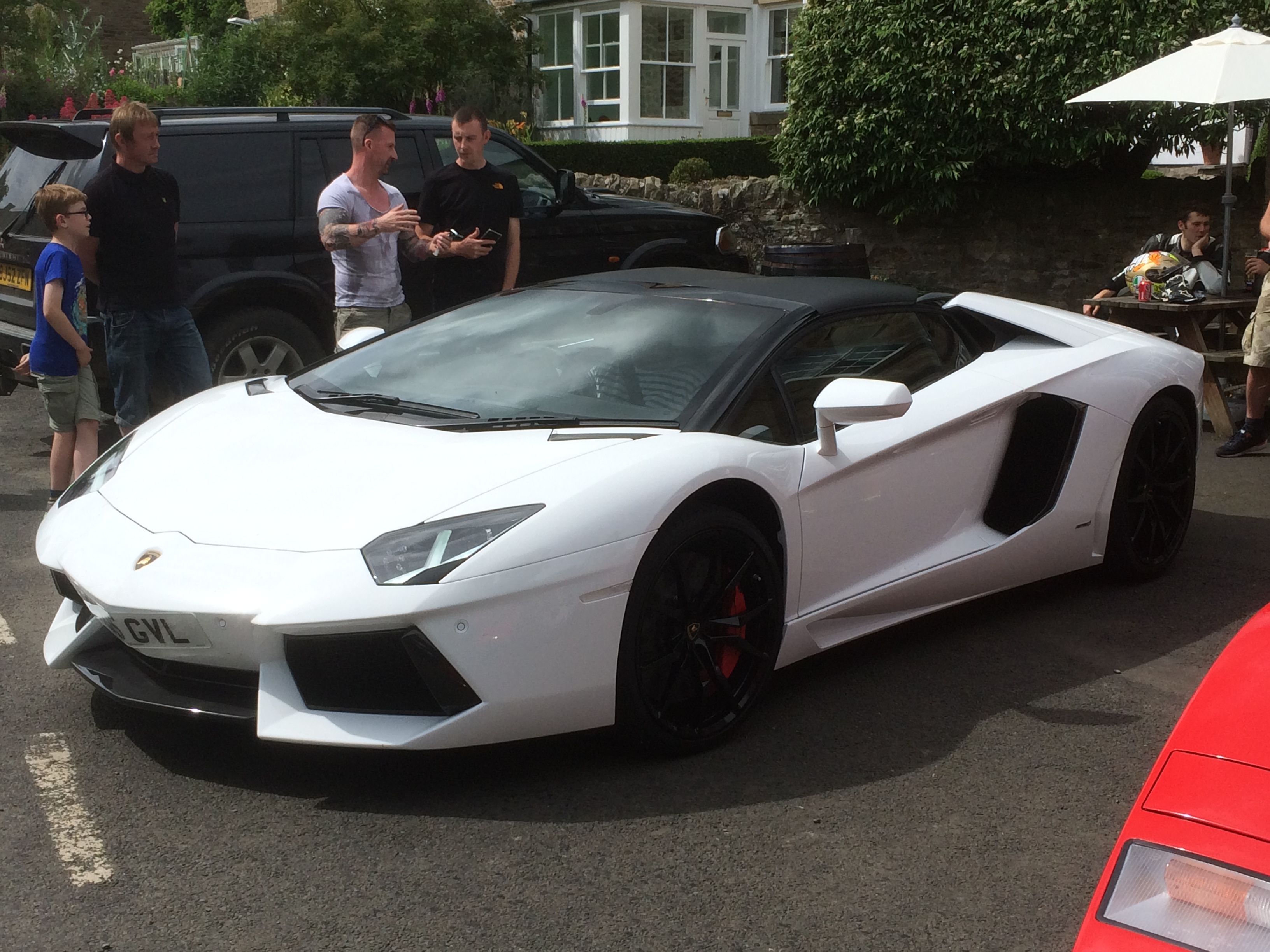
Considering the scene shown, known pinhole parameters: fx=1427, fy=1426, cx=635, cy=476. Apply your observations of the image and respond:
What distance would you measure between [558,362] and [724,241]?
574 centimetres

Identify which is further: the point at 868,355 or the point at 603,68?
the point at 603,68

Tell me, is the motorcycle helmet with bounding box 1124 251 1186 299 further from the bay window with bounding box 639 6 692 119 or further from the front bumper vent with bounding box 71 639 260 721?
the bay window with bounding box 639 6 692 119

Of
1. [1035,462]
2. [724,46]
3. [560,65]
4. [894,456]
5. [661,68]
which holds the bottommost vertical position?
[1035,462]

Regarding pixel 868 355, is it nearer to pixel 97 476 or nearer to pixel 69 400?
pixel 97 476

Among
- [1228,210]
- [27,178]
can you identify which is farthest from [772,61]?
[27,178]

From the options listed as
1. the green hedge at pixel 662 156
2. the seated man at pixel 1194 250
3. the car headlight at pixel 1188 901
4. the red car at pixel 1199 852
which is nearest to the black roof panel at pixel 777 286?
the red car at pixel 1199 852

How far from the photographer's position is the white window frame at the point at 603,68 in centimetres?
2850

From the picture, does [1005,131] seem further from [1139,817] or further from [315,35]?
[315,35]

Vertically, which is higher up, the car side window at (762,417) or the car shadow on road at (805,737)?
the car side window at (762,417)

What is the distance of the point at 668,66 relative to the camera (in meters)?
29.0

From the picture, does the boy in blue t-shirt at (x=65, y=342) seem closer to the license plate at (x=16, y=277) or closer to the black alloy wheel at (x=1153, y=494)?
the license plate at (x=16, y=277)

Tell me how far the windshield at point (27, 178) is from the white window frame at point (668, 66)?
21.5 m

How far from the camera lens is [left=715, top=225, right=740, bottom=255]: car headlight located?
9820mm

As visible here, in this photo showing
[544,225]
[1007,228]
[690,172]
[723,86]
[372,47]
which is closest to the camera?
[544,225]
